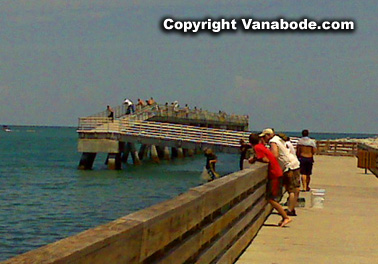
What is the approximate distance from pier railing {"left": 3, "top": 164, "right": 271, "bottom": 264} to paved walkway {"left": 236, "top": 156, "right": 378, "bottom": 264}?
0.35 metres

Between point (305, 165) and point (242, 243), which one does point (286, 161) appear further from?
point (305, 165)

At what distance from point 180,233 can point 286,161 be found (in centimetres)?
724

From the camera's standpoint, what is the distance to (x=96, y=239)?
399 cm

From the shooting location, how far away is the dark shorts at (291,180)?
42.7ft

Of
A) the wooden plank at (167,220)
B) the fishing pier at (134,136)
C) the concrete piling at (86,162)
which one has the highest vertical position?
the wooden plank at (167,220)

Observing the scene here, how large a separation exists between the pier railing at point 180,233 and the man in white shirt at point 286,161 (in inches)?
69.5

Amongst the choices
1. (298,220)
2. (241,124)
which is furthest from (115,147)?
(241,124)

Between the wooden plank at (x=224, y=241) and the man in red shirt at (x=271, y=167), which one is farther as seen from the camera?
the man in red shirt at (x=271, y=167)

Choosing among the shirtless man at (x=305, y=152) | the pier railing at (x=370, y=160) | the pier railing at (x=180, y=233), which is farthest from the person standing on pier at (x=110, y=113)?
the pier railing at (x=180, y=233)

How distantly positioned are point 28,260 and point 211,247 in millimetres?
3910

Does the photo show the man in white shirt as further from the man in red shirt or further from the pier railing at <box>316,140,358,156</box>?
the pier railing at <box>316,140,358,156</box>

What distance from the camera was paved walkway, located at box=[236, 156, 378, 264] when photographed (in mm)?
9359

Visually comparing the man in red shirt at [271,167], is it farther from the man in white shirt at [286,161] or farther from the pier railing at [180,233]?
the pier railing at [180,233]

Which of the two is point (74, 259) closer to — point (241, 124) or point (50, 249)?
point (50, 249)
